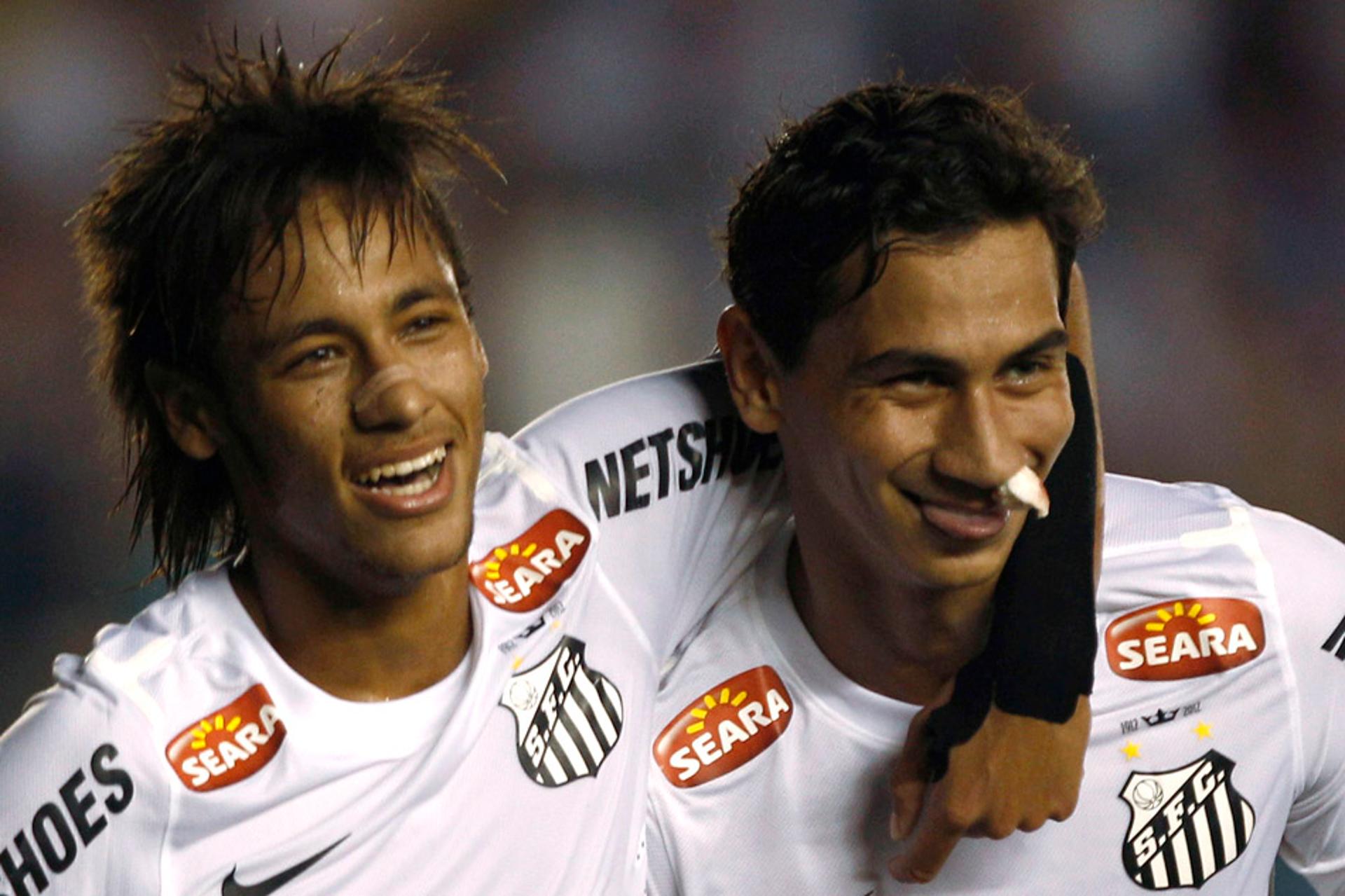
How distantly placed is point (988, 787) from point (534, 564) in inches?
25.9

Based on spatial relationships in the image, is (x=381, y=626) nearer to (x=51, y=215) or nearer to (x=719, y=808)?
(x=719, y=808)

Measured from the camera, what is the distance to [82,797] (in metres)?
1.60

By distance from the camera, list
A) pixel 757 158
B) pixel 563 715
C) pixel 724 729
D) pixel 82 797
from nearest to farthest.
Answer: pixel 82 797
pixel 563 715
pixel 724 729
pixel 757 158

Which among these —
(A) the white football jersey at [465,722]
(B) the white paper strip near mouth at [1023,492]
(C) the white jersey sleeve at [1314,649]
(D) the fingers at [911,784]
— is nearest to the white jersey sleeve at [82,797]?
(A) the white football jersey at [465,722]

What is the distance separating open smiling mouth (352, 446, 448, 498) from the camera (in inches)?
68.6

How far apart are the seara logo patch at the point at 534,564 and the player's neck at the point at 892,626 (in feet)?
1.04

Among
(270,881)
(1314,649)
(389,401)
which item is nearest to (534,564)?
(389,401)

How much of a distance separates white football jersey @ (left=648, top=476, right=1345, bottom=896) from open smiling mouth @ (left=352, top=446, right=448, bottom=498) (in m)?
0.54

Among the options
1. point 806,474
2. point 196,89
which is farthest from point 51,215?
point 806,474

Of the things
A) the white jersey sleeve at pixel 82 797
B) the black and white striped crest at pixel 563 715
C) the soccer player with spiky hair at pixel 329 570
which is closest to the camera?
the white jersey sleeve at pixel 82 797

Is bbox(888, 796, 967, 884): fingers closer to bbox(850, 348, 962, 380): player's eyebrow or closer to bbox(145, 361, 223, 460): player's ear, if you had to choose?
bbox(850, 348, 962, 380): player's eyebrow

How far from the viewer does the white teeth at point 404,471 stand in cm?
174

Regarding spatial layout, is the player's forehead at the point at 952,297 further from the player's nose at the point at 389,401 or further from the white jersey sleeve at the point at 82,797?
the white jersey sleeve at the point at 82,797

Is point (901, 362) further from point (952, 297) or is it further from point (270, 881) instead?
point (270, 881)
